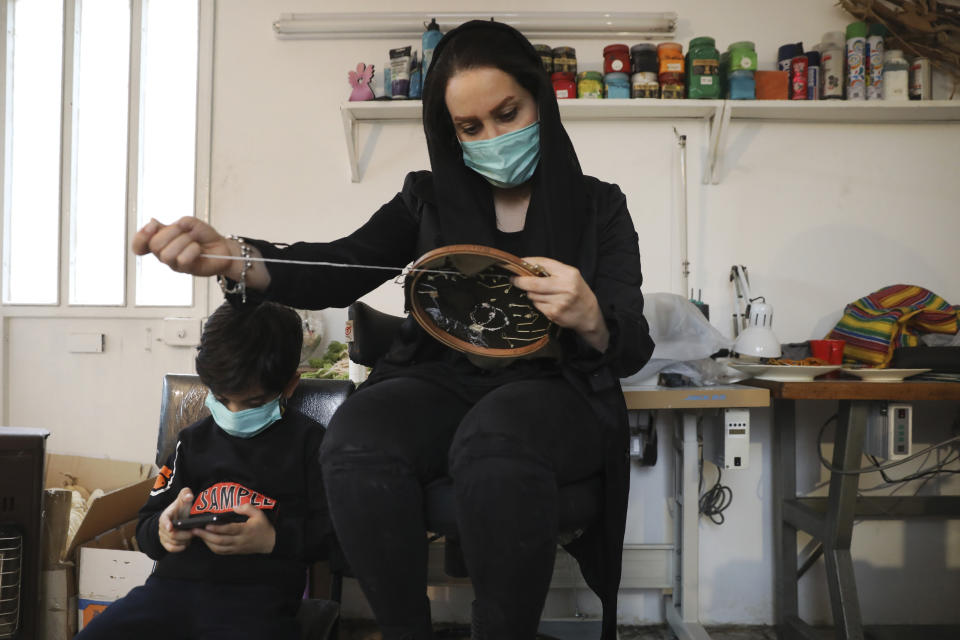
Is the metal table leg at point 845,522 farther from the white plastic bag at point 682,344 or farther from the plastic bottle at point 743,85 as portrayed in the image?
the plastic bottle at point 743,85

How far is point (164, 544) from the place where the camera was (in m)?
1.06

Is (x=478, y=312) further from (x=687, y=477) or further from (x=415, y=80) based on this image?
(x=415, y=80)

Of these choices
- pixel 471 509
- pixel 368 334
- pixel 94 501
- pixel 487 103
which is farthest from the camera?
pixel 94 501

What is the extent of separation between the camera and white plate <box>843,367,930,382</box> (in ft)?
5.31

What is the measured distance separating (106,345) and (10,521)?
3.81 feet

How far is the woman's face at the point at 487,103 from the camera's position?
1.11 metres

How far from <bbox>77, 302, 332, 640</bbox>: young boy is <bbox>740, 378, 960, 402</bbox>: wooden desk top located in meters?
1.17

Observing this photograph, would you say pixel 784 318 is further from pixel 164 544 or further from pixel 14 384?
pixel 14 384

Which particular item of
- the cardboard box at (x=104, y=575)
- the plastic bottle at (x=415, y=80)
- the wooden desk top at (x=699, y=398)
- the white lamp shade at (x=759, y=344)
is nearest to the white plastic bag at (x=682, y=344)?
the white lamp shade at (x=759, y=344)

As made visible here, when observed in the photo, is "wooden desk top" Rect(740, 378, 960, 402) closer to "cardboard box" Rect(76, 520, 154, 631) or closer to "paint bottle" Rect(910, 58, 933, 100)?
"paint bottle" Rect(910, 58, 933, 100)

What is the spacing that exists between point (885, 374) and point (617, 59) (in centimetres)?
133

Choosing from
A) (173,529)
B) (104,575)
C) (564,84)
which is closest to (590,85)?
(564,84)

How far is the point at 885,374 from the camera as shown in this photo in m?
1.65

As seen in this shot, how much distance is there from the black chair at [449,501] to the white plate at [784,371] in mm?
908
